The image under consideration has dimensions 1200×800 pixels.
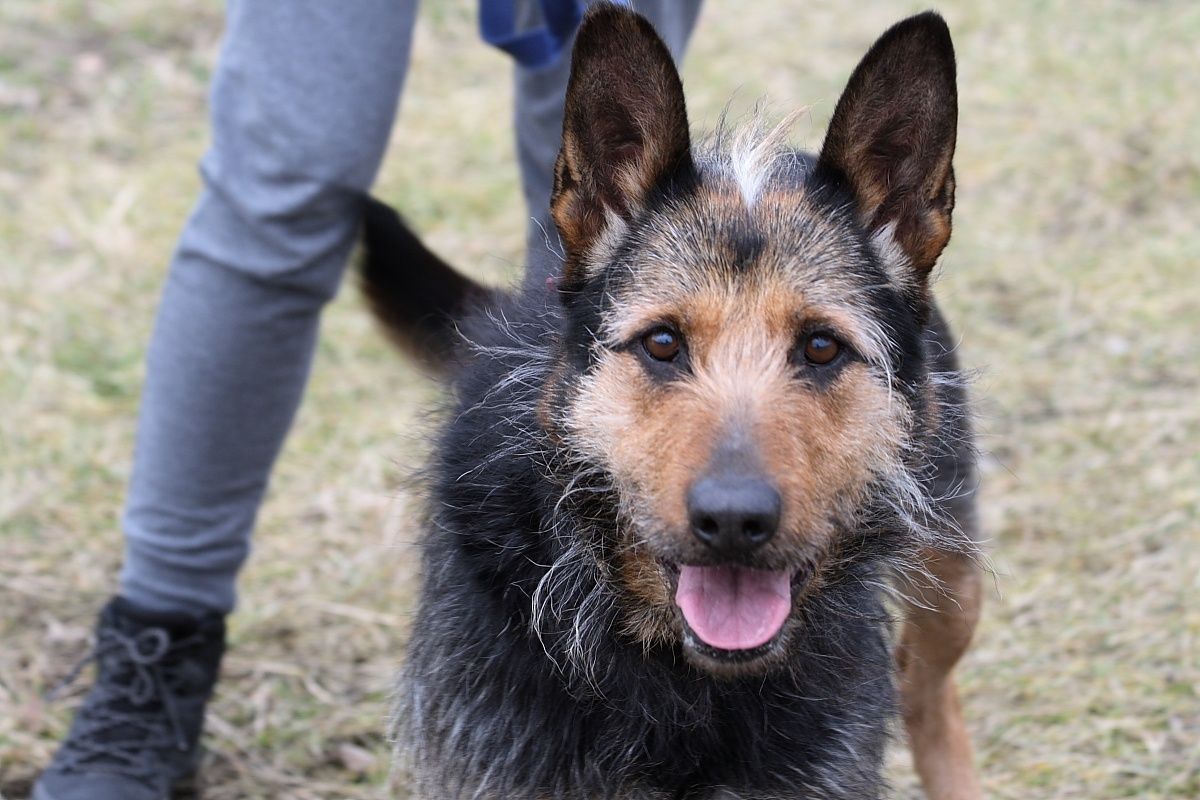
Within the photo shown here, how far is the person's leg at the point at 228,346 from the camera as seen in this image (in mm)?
2721

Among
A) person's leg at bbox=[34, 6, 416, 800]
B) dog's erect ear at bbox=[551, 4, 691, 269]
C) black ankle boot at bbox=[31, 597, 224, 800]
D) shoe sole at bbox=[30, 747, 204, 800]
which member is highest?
dog's erect ear at bbox=[551, 4, 691, 269]

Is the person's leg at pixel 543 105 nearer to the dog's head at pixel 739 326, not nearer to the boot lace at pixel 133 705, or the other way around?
the dog's head at pixel 739 326

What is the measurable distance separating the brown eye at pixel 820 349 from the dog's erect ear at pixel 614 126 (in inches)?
14.9

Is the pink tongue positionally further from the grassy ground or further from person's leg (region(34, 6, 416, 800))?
person's leg (region(34, 6, 416, 800))

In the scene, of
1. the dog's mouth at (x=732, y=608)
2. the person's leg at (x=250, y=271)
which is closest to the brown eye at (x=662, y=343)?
the dog's mouth at (x=732, y=608)

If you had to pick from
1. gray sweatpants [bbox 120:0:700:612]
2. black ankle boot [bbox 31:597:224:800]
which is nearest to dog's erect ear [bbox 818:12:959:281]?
gray sweatpants [bbox 120:0:700:612]

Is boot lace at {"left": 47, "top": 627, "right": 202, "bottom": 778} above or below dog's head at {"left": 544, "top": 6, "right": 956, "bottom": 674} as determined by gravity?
below

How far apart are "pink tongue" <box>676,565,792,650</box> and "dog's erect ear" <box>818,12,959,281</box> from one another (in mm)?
619

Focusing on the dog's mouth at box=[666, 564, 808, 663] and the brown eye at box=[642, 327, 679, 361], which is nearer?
the dog's mouth at box=[666, 564, 808, 663]

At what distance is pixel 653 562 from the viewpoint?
218 cm

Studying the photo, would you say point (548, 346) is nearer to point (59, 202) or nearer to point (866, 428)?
point (866, 428)

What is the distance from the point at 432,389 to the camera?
10.3 feet

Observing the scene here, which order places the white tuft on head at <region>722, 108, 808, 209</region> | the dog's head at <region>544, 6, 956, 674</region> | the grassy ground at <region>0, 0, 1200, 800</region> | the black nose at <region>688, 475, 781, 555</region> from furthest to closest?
the grassy ground at <region>0, 0, 1200, 800</region>
the white tuft on head at <region>722, 108, 808, 209</region>
the dog's head at <region>544, 6, 956, 674</region>
the black nose at <region>688, 475, 781, 555</region>

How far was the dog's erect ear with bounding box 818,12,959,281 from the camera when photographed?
2.14 metres
